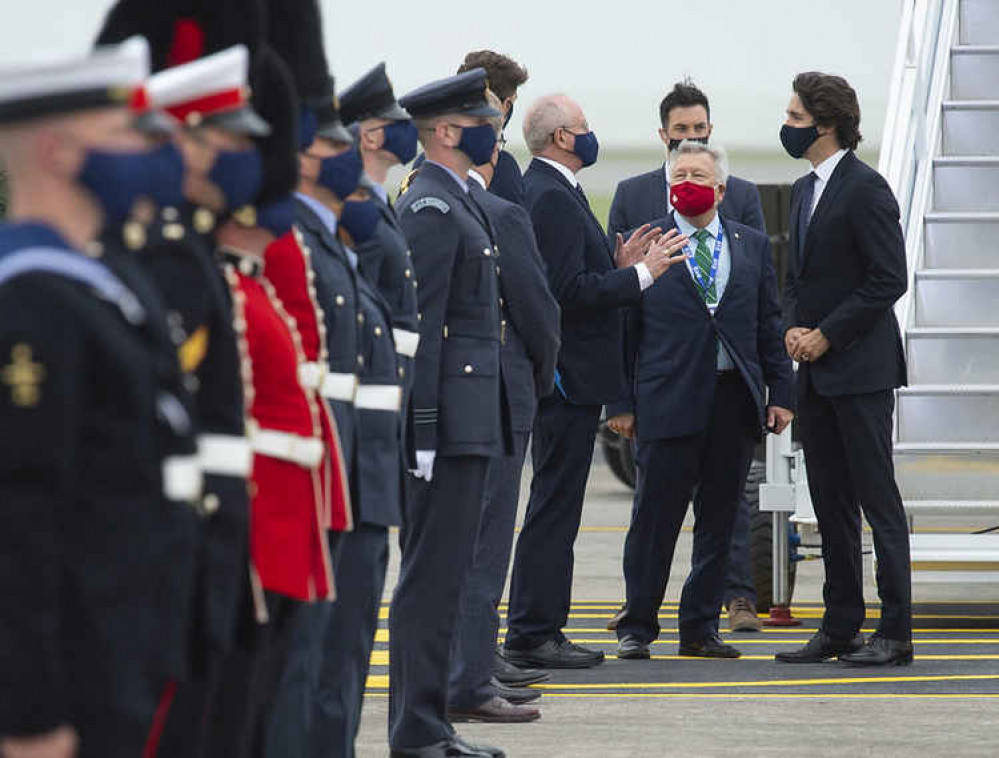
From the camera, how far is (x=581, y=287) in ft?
23.8

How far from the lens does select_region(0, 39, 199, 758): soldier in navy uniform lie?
265cm

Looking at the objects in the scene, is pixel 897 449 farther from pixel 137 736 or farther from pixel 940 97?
pixel 137 736

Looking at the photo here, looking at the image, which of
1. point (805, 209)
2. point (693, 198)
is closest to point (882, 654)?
point (805, 209)

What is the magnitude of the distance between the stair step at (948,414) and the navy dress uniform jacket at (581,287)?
1716mm

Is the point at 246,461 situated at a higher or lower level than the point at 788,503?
higher

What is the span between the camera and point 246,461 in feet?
10.3

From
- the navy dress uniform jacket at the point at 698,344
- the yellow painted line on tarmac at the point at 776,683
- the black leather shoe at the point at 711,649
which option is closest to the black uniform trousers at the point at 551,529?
the navy dress uniform jacket at the point at 698,344

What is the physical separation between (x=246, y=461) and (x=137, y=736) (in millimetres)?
463

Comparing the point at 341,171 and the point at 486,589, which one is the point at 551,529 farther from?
the point at 341,171

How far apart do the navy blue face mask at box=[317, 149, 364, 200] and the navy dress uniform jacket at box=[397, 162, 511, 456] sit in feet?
4.14

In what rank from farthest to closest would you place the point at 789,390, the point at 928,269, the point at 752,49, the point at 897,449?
the point at 752,49 → the point at 928,269 → the point at 897,449 → the point at 789,390

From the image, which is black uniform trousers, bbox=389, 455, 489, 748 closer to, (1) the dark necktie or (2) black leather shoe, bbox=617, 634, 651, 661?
(2) black leather shoe, bbox=617, 634, 651, 661

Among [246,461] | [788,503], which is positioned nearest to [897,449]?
[788,503]

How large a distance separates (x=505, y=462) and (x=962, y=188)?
14.3ft
